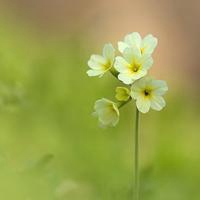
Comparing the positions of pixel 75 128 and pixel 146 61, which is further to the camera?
pixel 75 128

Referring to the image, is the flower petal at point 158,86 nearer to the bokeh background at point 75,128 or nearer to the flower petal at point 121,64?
the flower petal at point 121,64

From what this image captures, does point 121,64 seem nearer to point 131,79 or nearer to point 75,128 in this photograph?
point 131,79

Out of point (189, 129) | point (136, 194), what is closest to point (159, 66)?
point (189, 129)

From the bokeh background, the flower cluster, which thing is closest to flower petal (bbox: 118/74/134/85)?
the flower cluster

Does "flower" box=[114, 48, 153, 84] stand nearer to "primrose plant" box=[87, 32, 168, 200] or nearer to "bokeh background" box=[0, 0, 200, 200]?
"primrose plant" box=[87, 32, 168, 200]

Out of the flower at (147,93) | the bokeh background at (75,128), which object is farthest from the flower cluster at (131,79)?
the bokeh background at (75,128)

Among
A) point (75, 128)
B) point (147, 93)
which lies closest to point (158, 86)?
point (147, 93)
